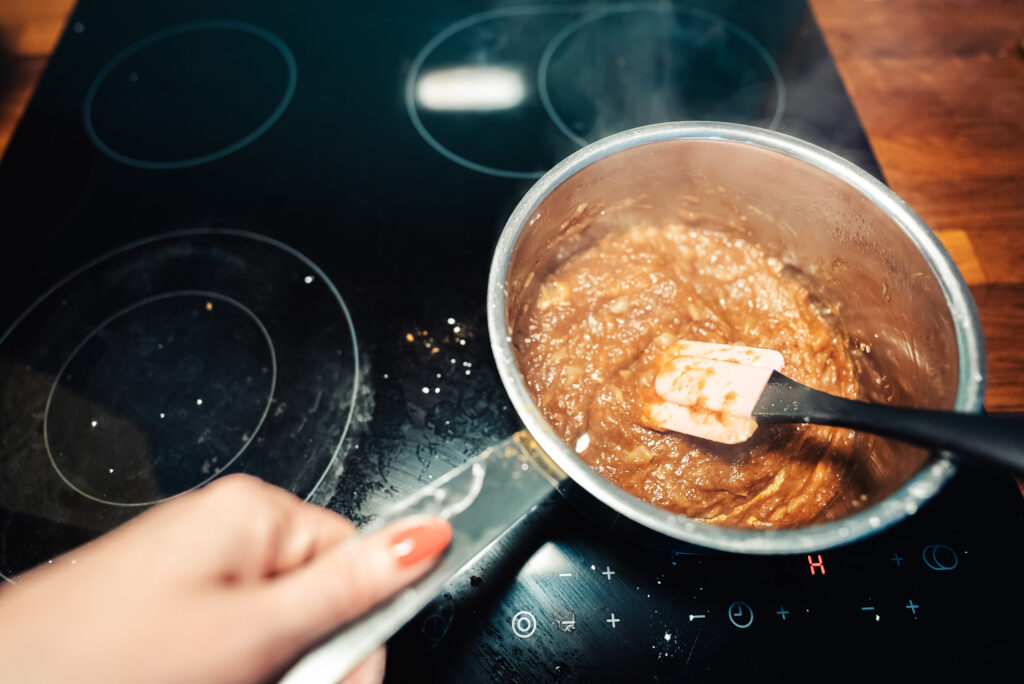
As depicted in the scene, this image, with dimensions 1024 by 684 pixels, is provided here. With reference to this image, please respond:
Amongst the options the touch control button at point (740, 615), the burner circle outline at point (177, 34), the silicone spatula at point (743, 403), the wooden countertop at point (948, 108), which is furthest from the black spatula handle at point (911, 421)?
the burner circle outline at point (177, 34)

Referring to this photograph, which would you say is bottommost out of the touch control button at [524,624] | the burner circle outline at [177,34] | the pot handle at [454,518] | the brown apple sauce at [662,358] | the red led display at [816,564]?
the red led display at [816,564]

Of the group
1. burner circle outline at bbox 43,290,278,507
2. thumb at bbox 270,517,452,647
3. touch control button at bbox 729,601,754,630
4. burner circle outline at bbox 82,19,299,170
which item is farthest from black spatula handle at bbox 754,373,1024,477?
burner circle outline at bbox 82,19,299,170

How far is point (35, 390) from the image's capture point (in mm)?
1030

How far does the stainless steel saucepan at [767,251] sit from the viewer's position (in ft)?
2.05

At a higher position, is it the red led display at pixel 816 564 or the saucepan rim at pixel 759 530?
the saucepan rim at pixel 759 530

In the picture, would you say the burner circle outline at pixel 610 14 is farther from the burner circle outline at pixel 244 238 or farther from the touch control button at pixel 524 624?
the touch control button at pixel 524 624

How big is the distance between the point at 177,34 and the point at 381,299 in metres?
0.97

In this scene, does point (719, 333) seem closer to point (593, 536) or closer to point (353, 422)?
point (593, 536)

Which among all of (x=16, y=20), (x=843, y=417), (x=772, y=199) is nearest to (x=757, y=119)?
(x=772, y=199)

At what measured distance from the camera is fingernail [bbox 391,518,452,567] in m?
0.60

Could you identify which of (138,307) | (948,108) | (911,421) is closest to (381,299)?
(138,307)

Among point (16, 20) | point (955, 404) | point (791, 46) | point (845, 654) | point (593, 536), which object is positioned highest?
point (16, 20)

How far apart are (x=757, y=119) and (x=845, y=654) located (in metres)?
1.03

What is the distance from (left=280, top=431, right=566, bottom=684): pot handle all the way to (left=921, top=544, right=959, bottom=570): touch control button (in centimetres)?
57
